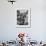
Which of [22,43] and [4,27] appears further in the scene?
[4,27]

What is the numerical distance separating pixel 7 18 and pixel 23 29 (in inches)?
30.4

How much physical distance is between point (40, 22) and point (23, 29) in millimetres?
737

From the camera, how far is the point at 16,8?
17.1 feet

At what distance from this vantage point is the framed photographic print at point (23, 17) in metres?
5.23

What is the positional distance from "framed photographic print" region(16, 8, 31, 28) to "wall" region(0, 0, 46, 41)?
0.39ft

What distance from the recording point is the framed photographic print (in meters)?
5.23

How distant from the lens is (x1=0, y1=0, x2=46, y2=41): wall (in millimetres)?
5199

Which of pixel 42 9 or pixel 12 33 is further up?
pixel 42 9

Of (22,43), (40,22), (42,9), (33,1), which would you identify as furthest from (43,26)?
(22,43)

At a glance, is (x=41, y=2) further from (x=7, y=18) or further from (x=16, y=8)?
(x=7, y=18)

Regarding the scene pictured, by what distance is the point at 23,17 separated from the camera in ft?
17.3

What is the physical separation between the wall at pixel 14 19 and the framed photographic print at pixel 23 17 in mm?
120

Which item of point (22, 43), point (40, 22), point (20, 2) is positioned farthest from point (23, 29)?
point (22, 43)

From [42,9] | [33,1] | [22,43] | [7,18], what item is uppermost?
[33,1]
